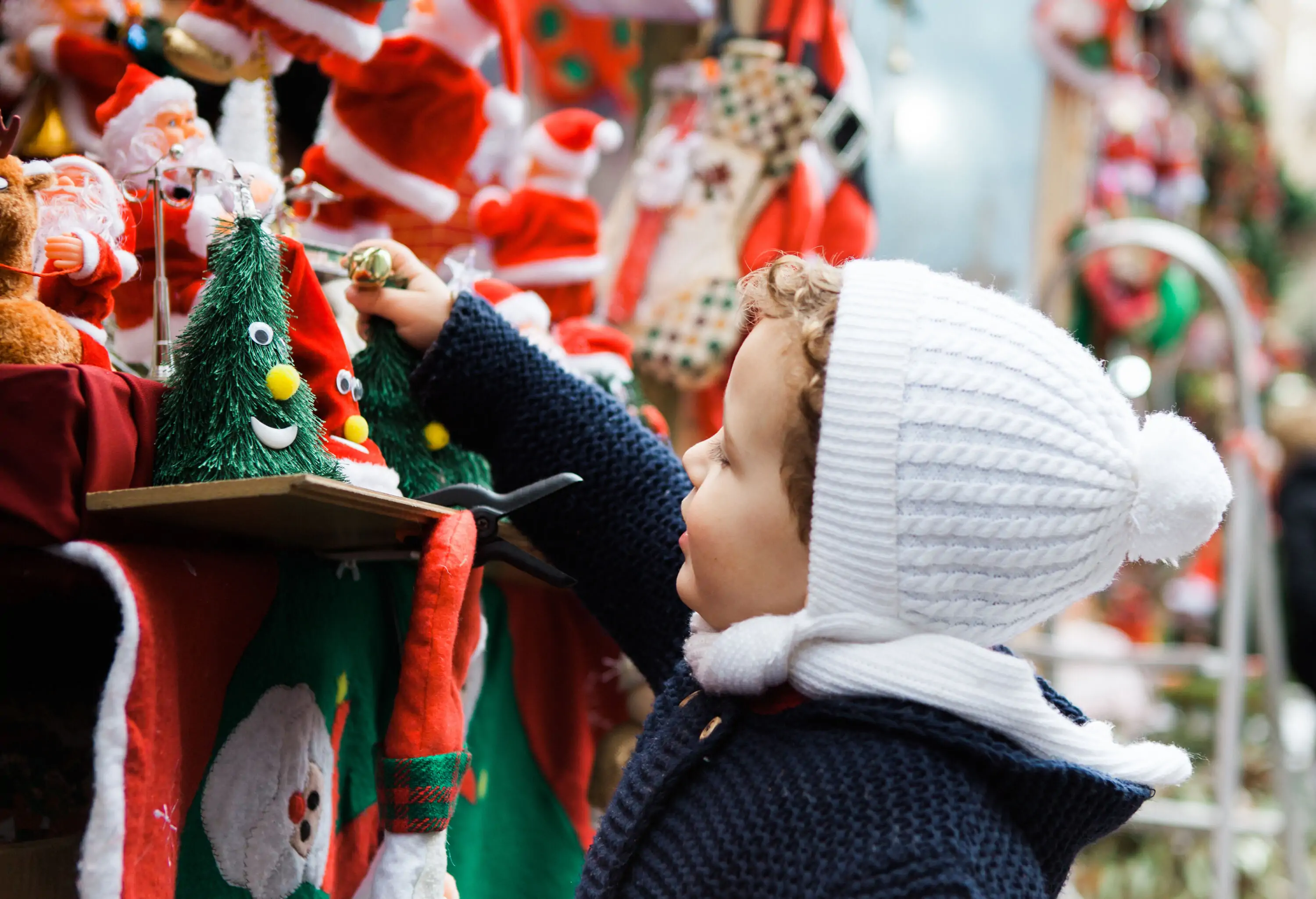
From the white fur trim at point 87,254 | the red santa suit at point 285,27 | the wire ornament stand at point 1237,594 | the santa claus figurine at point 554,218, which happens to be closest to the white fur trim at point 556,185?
the santa claus figurine at point 554,218

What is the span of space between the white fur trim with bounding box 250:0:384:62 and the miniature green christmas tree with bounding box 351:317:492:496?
0.79ft

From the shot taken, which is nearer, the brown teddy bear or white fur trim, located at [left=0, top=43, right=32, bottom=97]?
the brown teddy bear

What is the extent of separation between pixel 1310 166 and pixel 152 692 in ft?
19.7

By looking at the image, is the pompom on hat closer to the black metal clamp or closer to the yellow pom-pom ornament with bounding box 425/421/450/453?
the black metal clamp

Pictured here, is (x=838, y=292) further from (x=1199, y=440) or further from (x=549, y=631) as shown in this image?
(x=549, y=631)

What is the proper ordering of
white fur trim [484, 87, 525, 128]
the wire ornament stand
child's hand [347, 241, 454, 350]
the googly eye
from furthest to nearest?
the wire ornament stand, white fur trim [484, 87, 525, 128], child's hand [347, 241, 454, 350], the googly eye

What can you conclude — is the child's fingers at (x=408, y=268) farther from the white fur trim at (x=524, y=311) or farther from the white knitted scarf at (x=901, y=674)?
the white knitted scarf at (x=901, y=674)

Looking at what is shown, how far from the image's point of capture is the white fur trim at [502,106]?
1272mm

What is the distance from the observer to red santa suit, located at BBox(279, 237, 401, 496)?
0.79 meters

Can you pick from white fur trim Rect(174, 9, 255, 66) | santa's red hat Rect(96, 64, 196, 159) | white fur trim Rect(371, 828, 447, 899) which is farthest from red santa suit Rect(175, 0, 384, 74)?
white fur trim Rect(371, 828, 447, 899)

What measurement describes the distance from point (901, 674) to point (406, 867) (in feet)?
1.06

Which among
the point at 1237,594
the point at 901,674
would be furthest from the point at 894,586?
the point at 1237,594

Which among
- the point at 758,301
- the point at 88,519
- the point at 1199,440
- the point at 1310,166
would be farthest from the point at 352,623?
the point at 1310,166

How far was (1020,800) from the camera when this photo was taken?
0.77 m
